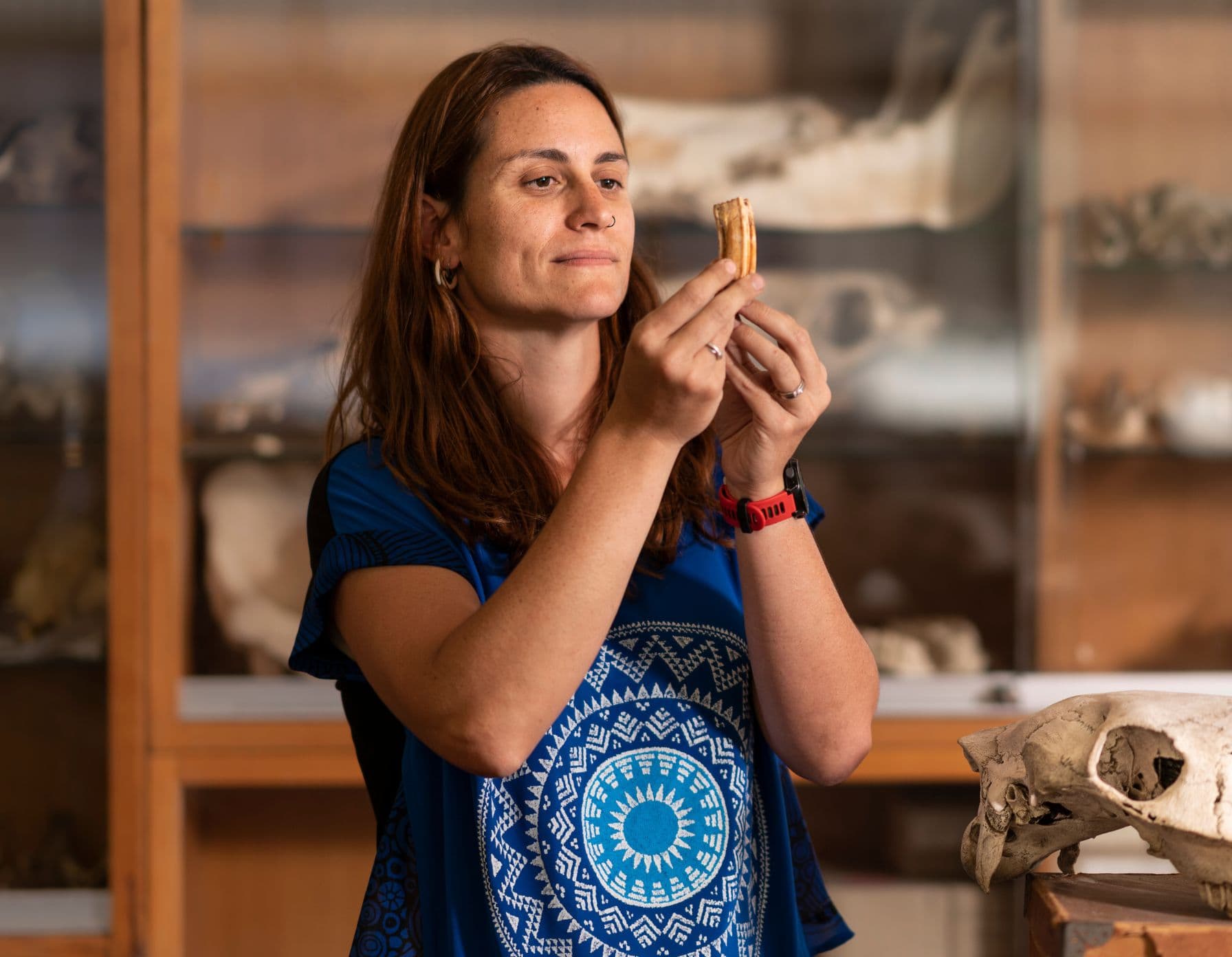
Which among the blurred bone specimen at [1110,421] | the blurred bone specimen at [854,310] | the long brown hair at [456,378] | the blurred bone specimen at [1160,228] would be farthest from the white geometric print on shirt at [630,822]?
the blurred bone specimen at [1160,228]

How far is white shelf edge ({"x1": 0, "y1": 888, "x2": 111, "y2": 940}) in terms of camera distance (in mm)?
2209

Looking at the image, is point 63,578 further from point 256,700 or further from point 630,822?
point 630,822

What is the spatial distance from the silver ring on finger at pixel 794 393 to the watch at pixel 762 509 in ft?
0.25

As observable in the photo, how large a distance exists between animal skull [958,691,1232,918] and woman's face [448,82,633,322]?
49cm

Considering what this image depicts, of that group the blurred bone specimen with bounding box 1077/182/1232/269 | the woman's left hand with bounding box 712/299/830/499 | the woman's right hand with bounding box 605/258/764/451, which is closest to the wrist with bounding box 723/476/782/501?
the woman's left hand with bounding box 712/299/830/499

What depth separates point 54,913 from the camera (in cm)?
225

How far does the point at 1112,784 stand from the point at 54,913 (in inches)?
78.7

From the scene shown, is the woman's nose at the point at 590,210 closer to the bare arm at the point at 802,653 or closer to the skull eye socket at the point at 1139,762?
the bare arm at the point at 802,653

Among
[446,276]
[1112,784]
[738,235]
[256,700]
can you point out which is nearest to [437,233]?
[446,276]

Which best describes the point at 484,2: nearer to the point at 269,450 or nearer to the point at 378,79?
the point at 378,79

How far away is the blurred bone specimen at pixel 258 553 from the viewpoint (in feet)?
7.64

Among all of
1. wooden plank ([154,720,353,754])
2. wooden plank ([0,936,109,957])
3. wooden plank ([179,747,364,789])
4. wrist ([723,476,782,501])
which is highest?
wrist ([723,476,782,501])

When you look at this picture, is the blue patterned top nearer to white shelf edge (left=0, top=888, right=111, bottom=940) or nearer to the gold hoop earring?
the gold hoop earring

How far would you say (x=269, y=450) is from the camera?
2.38 metres
